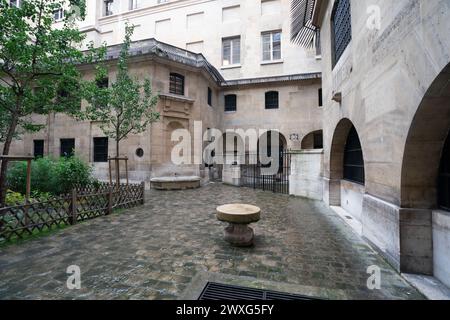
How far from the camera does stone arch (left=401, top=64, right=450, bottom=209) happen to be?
3.08 m

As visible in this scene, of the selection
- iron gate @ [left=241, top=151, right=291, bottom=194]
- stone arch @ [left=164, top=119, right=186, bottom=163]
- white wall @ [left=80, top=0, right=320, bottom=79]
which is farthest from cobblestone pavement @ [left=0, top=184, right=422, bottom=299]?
white wall @ [left=80, top=0, right=320, bottom=79]

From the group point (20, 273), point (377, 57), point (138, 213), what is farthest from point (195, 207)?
point (377, 57)

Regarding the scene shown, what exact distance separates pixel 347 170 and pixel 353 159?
2.30ft

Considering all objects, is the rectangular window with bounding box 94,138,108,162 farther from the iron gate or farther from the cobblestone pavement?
the iron gate

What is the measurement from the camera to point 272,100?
18.1 metres

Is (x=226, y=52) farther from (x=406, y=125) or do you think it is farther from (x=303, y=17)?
(x=406, y=125)

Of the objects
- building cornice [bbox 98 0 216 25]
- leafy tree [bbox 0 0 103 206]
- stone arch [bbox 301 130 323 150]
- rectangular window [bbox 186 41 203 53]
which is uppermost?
building cornice [bbox 98 0 216 25]

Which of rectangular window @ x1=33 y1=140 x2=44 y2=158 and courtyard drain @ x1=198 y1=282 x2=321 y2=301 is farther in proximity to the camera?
rectangular window @ x1=33 y1=140 x2=44 y2=158

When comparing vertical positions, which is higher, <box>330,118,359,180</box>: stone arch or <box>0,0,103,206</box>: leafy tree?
<box>0,0,103,206</box>: leafy tree

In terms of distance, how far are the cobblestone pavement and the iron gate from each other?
6.14 m

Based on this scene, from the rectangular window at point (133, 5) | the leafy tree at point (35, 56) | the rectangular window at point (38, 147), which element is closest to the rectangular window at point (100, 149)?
the rectangular window at point (38, 147)

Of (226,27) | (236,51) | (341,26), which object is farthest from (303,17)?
(226,27)

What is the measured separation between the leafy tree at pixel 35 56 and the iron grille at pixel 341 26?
8467 mm
